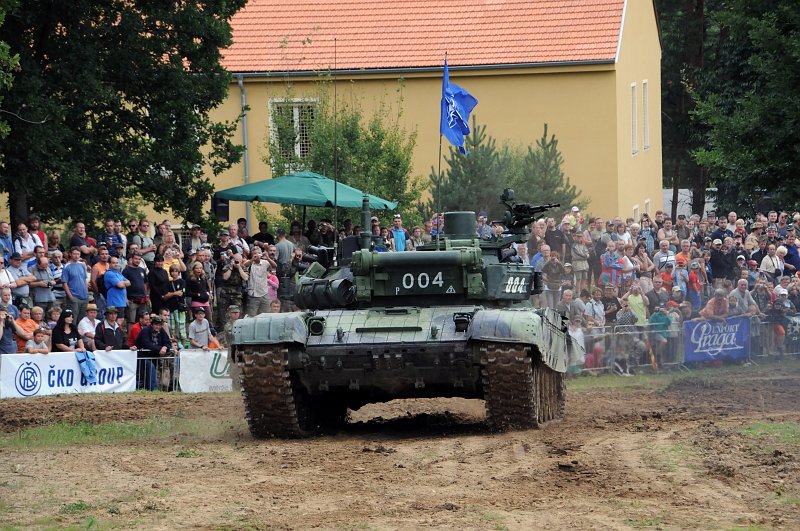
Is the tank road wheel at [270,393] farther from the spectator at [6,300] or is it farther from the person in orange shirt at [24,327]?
the spectator at [6,300]

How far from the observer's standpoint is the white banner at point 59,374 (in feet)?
63.7

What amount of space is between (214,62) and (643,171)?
676 inches

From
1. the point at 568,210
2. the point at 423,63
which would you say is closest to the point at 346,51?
the point at 423,63

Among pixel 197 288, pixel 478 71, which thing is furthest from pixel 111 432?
pixel 478 71

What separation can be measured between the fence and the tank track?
7.11 m

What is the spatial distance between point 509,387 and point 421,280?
1773 mm

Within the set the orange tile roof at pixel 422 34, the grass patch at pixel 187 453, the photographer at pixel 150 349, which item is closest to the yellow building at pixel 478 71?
the orange tile roof at pixel 422 34

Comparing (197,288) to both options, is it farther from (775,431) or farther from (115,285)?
(775,431)

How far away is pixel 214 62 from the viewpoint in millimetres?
26578

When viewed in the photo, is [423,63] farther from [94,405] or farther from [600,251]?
[94,405]

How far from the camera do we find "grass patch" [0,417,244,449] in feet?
51.0

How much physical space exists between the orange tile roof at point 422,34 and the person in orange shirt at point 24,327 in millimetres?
14950

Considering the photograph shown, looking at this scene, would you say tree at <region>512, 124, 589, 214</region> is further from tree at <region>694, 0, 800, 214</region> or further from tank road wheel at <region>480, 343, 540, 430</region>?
tank road wheel at <region>480, 343, 540, 430</region>

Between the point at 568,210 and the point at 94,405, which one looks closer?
the point at 94,405
